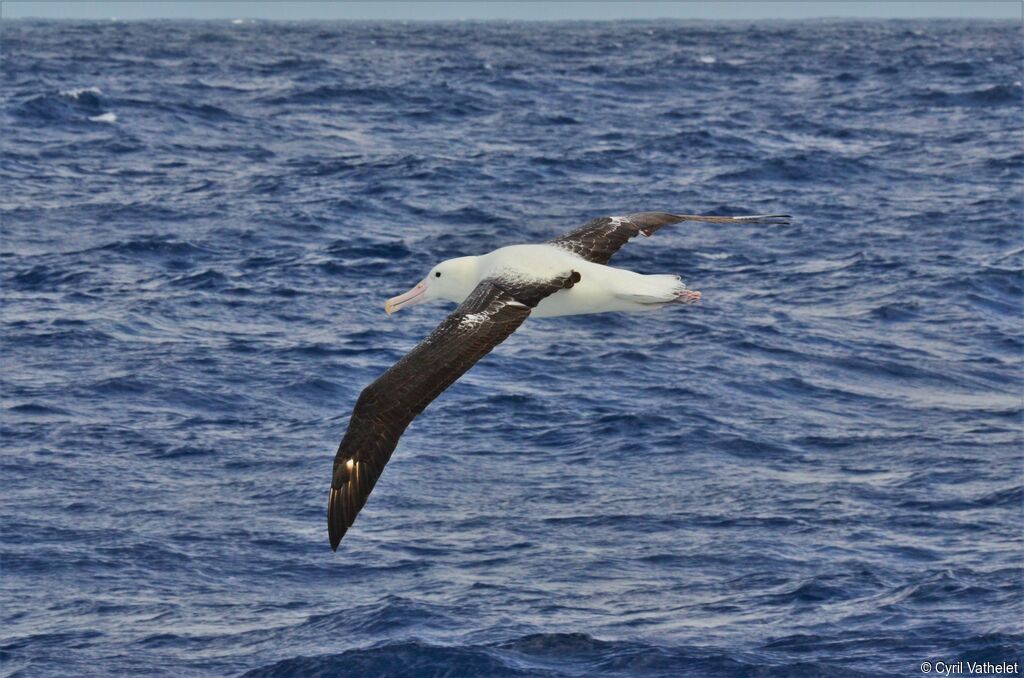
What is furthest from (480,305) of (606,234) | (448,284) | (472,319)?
(606,234)

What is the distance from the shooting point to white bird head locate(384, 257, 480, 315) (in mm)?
11117

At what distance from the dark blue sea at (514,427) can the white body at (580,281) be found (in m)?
5.09

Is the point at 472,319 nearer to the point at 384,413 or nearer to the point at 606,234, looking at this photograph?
the point at 384,413

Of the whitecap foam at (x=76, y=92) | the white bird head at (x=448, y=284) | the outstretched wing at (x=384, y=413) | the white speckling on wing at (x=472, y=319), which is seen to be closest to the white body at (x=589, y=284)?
the white bird head at (x=448, y=284)

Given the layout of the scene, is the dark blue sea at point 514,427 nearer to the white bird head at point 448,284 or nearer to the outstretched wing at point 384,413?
the white bird head at point 448,284

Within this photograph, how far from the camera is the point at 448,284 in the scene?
37.2ft

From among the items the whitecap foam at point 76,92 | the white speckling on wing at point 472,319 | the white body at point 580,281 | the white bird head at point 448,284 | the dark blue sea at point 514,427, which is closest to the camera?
the white speckling on wing at point 472,319

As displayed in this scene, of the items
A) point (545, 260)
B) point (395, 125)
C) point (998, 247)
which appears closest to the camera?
point (545, 260)

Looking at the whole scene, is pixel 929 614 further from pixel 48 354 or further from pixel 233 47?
pixel 233 47

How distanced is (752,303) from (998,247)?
605 cm

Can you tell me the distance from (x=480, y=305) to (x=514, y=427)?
985cm

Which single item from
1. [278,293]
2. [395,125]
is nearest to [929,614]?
[278,293]

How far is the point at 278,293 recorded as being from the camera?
78.8 ft

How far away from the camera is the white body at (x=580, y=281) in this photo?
10.1 metres
